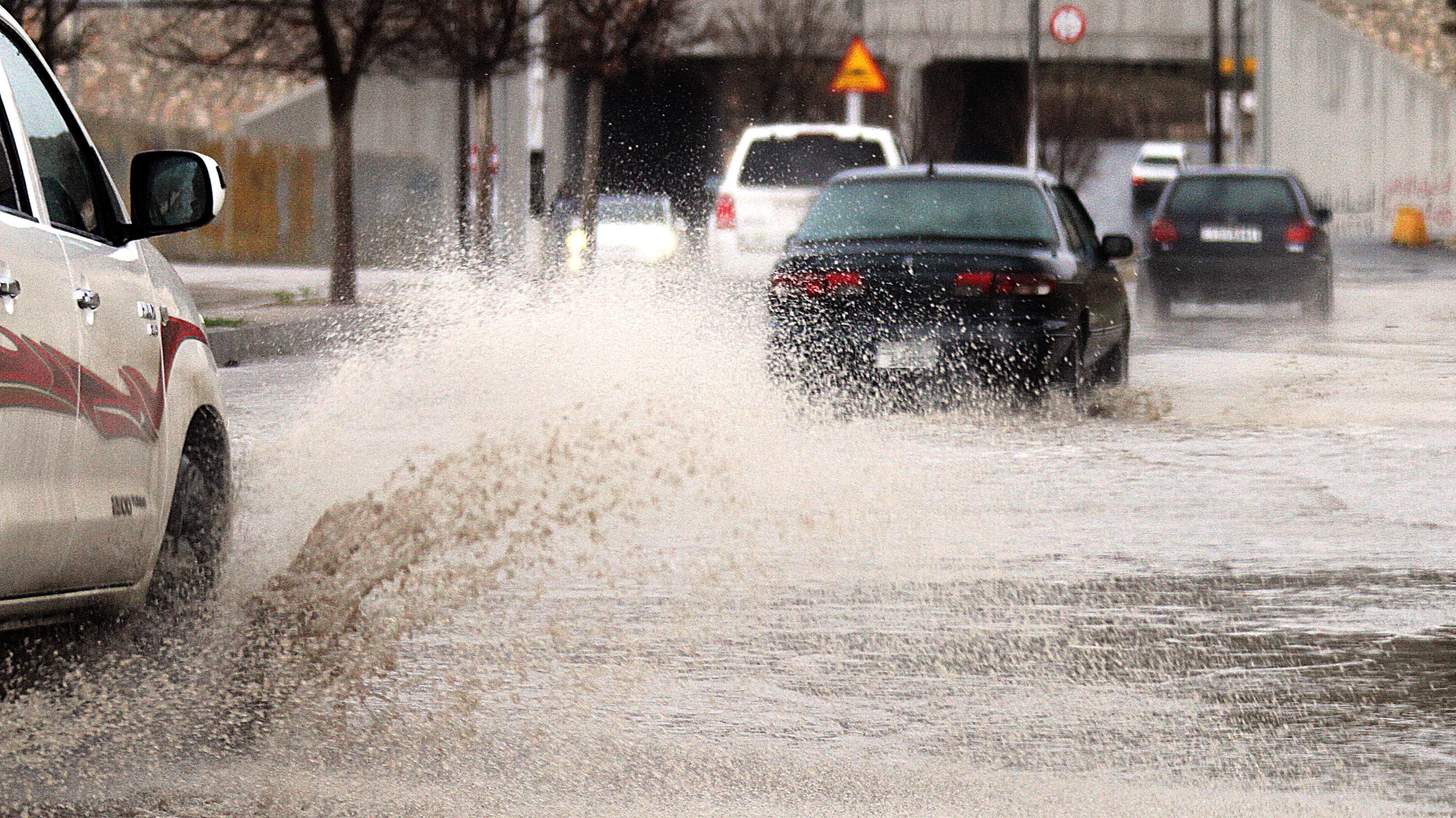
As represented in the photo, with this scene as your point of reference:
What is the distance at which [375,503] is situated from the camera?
8.70 metres

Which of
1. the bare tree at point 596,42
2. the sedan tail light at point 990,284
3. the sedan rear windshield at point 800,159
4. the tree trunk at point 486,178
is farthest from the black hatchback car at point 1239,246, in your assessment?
the bare tree at point 596,42

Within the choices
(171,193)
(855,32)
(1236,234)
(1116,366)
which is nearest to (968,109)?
(855,32)

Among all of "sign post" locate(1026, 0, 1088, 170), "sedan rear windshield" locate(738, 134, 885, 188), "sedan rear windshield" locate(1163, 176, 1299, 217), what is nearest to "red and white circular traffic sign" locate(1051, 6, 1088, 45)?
"sign post" locate(1026, 0, 1088, 170)

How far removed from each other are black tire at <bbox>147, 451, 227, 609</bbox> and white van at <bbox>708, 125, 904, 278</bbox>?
12.6 m

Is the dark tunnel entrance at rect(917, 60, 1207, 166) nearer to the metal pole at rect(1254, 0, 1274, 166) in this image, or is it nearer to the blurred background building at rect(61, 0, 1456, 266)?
the blurred background building at rect(61, 0, 1456, 266)

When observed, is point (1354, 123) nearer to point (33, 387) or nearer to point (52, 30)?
point (52, 30)

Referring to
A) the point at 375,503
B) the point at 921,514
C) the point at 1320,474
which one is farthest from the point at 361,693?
the point at 1320,474

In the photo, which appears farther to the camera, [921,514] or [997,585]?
[921,514]

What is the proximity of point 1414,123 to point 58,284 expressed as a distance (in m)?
48.5

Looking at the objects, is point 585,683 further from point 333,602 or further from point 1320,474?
point 1320,474

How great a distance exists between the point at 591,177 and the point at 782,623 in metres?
33.4

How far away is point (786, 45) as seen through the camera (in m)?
60.8

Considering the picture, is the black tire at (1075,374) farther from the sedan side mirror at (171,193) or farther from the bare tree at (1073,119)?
the bare tree at (1073,119)

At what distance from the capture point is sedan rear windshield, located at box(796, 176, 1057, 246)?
12773 millimetres
